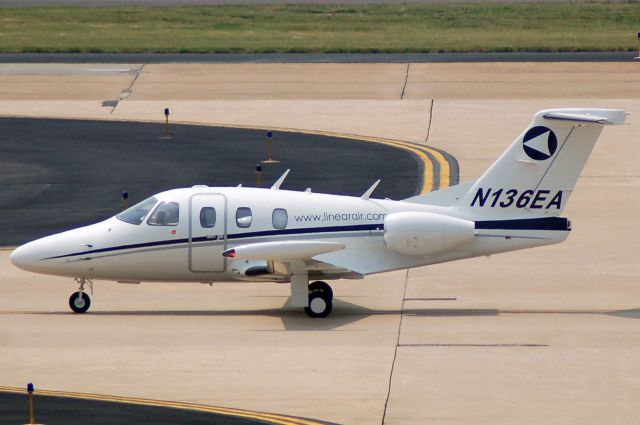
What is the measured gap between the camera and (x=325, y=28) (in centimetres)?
6369

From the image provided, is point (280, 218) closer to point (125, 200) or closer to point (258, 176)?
point (125, 200)

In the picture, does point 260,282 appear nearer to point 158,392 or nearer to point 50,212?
point 158,392

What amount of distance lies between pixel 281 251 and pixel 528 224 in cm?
420

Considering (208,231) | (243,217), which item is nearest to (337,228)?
(243,217)

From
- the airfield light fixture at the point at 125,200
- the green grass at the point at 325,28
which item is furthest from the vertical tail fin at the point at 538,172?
the green grass at the point at 325,28

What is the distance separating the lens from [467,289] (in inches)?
991

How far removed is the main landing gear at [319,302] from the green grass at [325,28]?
1274 inches

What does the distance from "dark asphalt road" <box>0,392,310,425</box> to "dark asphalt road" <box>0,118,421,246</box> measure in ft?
38.7

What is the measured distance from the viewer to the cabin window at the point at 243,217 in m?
23.4

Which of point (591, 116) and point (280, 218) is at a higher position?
point (591, 116)

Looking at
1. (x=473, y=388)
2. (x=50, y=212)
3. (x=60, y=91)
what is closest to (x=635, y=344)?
→ (x=473, y=388)

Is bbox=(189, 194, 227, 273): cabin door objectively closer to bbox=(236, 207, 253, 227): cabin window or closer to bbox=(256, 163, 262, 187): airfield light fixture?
bbox=(236, 207, 253, 227): cabin window

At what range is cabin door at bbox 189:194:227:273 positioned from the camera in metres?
23.5

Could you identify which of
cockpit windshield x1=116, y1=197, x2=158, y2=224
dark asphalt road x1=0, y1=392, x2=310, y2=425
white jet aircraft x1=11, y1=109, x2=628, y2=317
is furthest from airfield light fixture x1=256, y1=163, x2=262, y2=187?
dark asphalt road x1=0, y1=392, x2=310, y2=425
